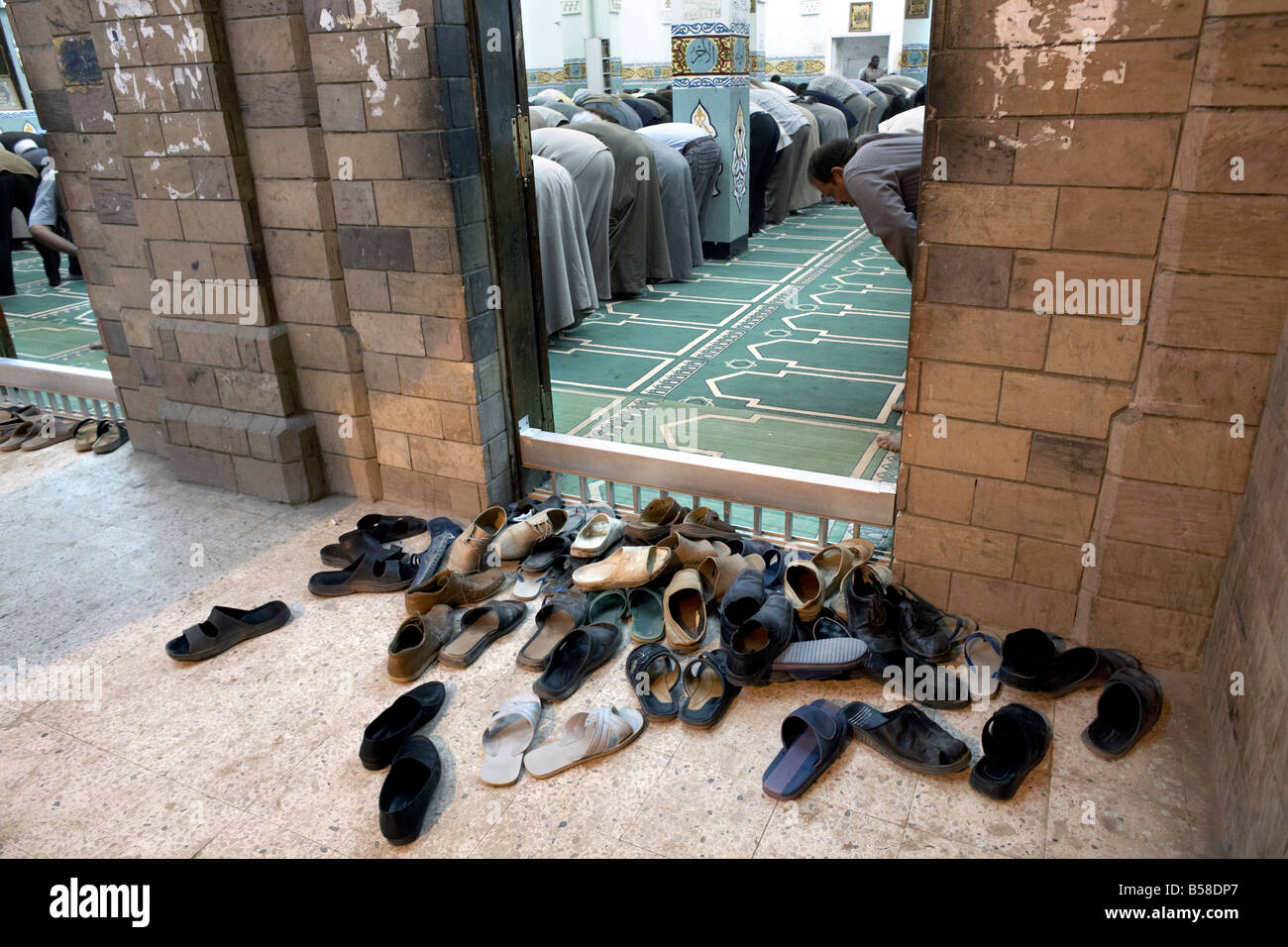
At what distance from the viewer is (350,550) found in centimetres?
335

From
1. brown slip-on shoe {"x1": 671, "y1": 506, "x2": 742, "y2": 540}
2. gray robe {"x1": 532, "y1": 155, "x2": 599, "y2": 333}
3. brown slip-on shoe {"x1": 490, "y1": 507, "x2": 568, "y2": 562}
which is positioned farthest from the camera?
gray robe {"x1": 532, "y1": 155, "x2": 599, "y2": 333}

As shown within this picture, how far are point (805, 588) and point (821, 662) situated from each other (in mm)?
371

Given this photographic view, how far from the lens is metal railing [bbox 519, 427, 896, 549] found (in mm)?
3043

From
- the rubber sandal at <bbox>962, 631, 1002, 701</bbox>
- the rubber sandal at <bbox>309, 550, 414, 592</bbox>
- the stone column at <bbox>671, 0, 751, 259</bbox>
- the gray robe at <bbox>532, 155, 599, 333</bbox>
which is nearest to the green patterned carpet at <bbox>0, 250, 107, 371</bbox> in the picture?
the gray robe at <bbox>532, 155, 599, 333</bbox>

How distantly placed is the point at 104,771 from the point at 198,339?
202 cm

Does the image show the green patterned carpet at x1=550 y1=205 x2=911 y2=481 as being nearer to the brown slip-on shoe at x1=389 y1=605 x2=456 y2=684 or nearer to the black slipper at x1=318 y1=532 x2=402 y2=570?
the black slipper at x1=318 y1=532 x2=402 y2=570

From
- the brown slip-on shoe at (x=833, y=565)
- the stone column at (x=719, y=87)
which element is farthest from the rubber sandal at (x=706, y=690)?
the stone column at (x=719, y=87)

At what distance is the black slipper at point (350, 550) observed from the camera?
3318mm

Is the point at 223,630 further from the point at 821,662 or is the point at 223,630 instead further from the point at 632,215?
the point at 632,215

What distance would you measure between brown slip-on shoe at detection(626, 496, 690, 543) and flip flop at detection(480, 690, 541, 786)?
850 millimetres

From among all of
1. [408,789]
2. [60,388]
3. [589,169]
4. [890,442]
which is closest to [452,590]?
[408,789]

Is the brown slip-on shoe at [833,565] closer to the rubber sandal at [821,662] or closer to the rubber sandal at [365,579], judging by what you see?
the rubber sandal at [821,662]

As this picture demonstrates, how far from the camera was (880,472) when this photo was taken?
3.94 meters

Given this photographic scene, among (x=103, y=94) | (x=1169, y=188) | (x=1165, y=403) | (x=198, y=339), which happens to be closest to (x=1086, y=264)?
(x=1169, y=188)
